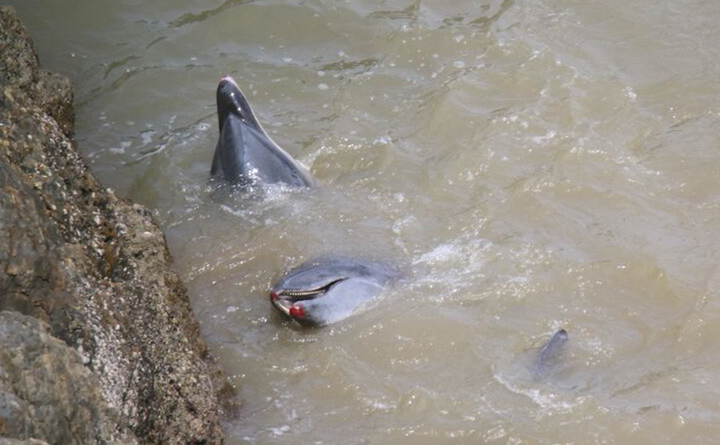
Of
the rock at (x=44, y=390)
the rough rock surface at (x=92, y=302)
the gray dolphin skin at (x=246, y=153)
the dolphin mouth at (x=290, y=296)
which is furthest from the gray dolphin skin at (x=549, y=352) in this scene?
the rock at (x=44, y=390)

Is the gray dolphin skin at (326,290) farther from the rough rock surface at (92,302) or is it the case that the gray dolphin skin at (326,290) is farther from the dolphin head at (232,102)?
the dolphin head at (232,102)

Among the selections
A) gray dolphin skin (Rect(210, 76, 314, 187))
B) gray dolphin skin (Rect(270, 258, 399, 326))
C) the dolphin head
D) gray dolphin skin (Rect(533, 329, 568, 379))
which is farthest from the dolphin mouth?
the dolphin head

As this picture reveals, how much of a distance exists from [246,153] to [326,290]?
1.54 metres

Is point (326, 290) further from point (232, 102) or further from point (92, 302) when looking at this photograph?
point (232, 102)

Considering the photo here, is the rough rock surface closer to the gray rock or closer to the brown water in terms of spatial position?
the gray rock

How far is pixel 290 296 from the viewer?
5.48 meters

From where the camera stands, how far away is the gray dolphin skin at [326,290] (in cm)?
547

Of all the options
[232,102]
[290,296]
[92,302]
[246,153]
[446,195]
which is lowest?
[446,195]

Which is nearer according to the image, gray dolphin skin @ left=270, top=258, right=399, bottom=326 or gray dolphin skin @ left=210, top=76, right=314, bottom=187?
gray dolphin skin @ left=270, top=258, right=399, bottom=326

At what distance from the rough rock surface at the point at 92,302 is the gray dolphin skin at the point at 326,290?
0.59m

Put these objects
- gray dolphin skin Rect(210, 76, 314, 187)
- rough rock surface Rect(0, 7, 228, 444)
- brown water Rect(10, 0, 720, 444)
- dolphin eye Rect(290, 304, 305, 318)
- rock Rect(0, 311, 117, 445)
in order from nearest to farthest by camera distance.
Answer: rock Rect(0, 311, 117, 445) < rough rock surface Rect(0, 7, 228, 444) < brown water Rect(10, 0, 720, 444) < dolphin eye Rect(290, 304, 305, 318) < gray dolphin skin Rect(210, 76, 314, 187)

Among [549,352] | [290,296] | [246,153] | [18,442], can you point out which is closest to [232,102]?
[246,153]

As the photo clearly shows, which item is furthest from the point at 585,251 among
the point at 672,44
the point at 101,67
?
the point at 101,67

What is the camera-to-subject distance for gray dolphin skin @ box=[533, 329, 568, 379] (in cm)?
509
